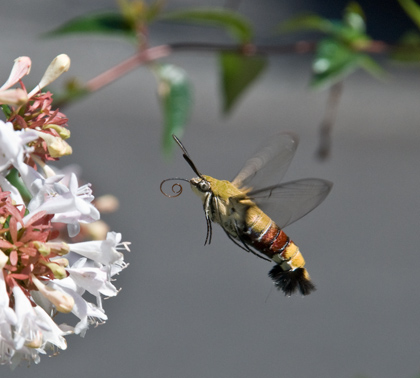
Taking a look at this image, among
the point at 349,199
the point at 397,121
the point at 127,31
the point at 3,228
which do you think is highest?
the point at 397,121

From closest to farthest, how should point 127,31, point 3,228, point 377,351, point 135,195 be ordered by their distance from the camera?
point 3,228
point 127,31
point 377,351
point 135,195

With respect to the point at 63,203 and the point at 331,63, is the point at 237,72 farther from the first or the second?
the point at 63,203

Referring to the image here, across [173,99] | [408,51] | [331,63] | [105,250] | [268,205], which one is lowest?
[105,250]

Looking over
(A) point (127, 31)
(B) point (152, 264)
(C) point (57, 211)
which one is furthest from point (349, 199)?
(C) point (57, 211)

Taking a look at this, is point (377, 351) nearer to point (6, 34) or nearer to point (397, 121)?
point (397, 121)

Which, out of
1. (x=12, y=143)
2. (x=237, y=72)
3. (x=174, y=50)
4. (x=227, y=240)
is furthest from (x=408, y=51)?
(x=227, y=240)

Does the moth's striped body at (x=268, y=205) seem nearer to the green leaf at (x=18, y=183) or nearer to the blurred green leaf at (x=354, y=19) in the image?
the green leaf at (x=18, y=183)
